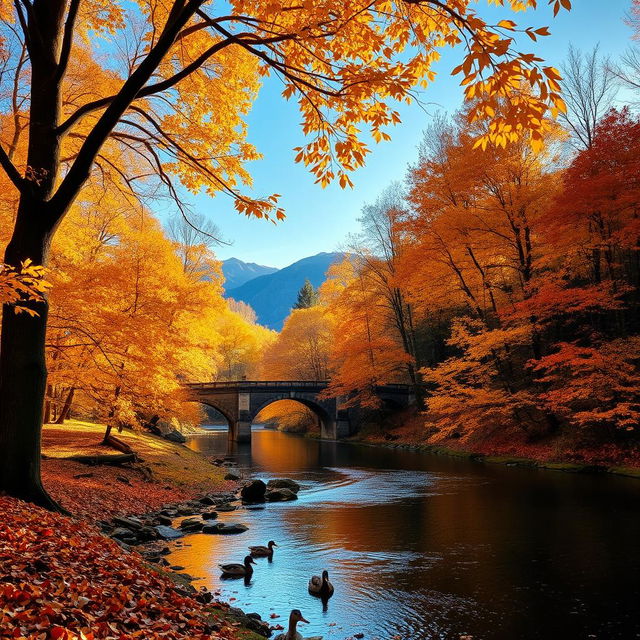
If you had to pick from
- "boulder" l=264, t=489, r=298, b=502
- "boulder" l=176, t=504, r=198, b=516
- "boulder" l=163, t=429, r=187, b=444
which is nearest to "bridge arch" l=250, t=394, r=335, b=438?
"boulder" l=163, t=429, r=187, b=444

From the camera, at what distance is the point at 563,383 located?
20.5 m

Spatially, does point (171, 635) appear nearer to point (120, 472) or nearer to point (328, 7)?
point (328, 7)

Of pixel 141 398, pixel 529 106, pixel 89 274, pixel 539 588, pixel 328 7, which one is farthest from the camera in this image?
pixel 141 398

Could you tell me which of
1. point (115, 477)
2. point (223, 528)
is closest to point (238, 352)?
point (115, 477)

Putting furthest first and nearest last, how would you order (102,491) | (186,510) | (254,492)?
(254,492), (186,510), (102,491)

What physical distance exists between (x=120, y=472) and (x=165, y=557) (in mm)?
6563

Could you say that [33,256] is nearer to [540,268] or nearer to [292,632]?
[292,632]

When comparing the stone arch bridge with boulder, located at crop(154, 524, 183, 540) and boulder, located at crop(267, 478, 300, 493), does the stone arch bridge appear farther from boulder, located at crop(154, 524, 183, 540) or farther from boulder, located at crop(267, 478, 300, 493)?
boulder, located at crop(154, 524, 183, 540)

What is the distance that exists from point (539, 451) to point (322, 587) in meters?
16.1

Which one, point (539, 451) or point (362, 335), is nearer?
point (539, 451)

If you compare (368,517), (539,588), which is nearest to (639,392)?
(368,517)

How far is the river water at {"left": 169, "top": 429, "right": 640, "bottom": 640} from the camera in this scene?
684cm

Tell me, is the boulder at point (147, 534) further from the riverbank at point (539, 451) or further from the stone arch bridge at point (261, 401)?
the stone arch bridge at point (261, 401)

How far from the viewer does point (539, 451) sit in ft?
68.8
